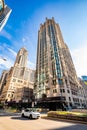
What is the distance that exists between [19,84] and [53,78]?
5134 centimetres

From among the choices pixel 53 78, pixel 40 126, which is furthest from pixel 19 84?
pixel 40 126

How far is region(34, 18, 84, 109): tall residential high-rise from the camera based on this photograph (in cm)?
5411

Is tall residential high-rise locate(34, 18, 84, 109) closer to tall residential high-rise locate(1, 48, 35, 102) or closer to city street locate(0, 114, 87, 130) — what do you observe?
tall residential high-rise locate(1, 48, 35, 102)

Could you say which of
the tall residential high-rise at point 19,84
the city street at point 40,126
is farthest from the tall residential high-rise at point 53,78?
the city street at point 40,126

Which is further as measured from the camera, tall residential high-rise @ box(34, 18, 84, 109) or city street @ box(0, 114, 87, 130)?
tall residential high-rise @ box(34, 18, 84, 109)

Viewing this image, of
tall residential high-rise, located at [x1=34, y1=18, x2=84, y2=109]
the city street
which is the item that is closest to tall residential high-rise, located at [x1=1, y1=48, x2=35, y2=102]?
tall residential high-rise, located at [x1=34, y1=18, x2=84, y2=109]

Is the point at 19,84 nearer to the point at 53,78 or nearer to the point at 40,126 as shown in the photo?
the point at 53,78

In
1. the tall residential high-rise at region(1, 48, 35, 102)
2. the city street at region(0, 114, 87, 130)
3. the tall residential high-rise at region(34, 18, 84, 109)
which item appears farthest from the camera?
the tall residential high-rise at region(1, 48, 35, 102)

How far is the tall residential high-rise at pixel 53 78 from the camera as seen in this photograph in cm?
5411

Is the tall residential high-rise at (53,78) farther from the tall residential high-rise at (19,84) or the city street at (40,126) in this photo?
the city street at (40,126)

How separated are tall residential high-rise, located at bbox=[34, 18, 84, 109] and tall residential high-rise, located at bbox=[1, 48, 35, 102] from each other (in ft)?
60.2

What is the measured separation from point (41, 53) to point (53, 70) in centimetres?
2394

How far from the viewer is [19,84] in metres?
104

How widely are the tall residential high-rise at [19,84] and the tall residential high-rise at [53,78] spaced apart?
18.4 meters
